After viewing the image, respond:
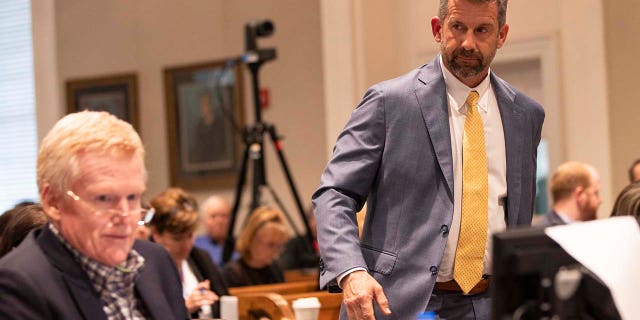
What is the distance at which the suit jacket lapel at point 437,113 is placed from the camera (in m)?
2.50

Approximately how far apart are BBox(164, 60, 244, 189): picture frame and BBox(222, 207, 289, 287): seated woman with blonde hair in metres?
2.92

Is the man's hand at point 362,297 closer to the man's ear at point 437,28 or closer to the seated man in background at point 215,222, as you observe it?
the man's ear at point 437,28

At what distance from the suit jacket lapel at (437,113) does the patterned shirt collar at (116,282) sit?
858 mm

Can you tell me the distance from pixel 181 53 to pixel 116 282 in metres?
7.41

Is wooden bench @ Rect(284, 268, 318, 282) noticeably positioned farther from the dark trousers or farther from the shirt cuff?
the shirt cuff

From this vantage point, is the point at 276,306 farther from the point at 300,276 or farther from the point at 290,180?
the point at 290,180

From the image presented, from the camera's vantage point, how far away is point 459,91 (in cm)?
258

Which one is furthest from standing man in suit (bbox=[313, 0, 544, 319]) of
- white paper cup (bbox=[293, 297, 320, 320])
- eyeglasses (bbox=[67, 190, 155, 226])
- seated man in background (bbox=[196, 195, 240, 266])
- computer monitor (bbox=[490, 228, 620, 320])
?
seated man in background (bbox=[196, 195, 240, 266])

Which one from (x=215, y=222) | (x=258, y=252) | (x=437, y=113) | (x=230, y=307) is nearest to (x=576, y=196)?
(x=258, y=252)

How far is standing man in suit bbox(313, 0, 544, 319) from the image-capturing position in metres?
2.45

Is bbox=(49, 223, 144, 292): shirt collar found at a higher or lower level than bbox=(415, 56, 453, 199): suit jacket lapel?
lower

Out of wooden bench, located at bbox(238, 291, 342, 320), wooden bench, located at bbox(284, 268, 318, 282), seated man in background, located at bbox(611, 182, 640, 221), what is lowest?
wooden bench, located at bbox(284, 268, 318, 282)

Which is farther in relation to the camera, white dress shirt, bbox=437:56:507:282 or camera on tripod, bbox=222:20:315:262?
camera on tripod, bbox=222:20:315:262

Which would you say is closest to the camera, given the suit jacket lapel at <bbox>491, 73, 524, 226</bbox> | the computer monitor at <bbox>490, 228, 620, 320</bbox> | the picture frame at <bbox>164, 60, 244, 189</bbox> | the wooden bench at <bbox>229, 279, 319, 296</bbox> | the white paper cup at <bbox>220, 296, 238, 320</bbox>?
the computer monitor at <bbox>490, 228, 620, 320</bbox>
